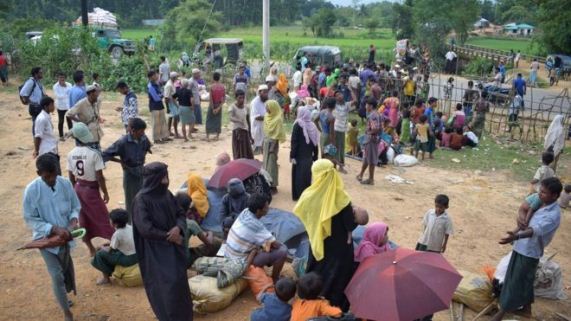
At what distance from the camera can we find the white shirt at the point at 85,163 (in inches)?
199

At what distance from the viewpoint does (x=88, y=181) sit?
5.15 meters

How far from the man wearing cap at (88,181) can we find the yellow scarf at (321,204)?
7.69 ft

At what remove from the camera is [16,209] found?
6.83m

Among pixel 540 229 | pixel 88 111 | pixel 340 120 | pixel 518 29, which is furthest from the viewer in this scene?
pixel 518 29

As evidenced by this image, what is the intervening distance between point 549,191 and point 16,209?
652cm

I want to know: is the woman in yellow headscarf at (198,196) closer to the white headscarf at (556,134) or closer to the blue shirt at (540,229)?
the blue shirt at (540,229)

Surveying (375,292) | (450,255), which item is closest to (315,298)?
(375,292)

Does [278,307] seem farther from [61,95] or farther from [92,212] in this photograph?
[61,95]

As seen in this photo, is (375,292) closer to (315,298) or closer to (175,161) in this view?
(315,298)

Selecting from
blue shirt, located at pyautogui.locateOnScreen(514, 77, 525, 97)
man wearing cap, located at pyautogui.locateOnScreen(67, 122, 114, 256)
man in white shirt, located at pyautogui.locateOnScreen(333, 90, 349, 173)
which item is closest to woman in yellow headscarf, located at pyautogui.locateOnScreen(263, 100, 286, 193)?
man in white shirt, located at pyautogui.locateOnScreen(333, 90, 349, 173)

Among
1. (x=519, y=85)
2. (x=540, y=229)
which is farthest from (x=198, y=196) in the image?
(x=519, y=85)

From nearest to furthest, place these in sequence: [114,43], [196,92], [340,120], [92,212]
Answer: [92,212], [340,120], [196,92], [114,43]

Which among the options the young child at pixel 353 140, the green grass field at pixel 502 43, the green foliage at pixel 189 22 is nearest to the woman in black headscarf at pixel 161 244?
the young child at pixel 353 140

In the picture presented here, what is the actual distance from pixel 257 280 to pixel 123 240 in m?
1.34
